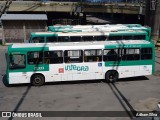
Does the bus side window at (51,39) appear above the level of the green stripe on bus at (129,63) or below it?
above

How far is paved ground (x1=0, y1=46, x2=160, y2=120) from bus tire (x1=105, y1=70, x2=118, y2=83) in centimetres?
40

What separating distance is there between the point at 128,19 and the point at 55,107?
5713 centimetres

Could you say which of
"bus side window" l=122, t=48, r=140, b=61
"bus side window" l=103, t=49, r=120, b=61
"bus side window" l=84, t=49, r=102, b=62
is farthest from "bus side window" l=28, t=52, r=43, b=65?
"bus side window" l=122, t=48, r=140, b=61

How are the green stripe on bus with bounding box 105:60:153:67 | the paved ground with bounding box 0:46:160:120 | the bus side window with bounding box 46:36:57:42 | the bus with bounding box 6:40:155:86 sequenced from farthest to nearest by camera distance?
the bus side window with bounding box 46:36:57:42 < the green stripe on bus with bounding box 105:60:153:67 < the bus with bounding box 6:40:155:86 < the paved ground with bounding box 0:46:160:120

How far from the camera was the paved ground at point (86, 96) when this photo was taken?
52.7 ft

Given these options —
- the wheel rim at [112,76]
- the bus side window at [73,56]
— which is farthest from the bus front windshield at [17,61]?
the wheel rim at [112,76]

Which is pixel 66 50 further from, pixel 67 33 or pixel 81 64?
pixel 67 33

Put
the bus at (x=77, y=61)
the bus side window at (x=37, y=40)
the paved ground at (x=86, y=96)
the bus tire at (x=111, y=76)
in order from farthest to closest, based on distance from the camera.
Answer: the bus side window at (x=37, y=40)
the bus tire at (x=111, y=76)
the bus at (x=77, y=61)
the paved ground at (x=86, y=96)

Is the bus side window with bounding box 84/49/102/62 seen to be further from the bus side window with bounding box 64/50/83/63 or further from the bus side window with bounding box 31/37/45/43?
the bus side window with bounding box 31/37/45/43

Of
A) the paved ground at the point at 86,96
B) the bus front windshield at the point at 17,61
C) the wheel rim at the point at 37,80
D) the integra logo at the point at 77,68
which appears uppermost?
the bus front windshield at the point at 17,61

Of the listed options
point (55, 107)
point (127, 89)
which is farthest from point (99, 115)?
point (127, 89)

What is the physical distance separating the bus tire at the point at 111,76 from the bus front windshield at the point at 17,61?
5149mm

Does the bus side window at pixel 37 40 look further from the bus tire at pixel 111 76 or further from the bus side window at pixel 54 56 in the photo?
the bus tire at pixel 111 76

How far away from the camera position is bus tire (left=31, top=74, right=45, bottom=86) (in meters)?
20.6
